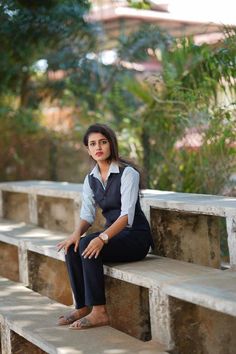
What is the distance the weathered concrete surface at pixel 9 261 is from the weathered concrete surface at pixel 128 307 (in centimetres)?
→ 209

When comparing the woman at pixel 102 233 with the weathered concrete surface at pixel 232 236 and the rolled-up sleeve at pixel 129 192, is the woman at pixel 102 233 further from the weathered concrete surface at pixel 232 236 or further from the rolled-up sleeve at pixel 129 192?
the weathered concrete surface at pixel 232 236

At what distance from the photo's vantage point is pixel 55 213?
6.69m

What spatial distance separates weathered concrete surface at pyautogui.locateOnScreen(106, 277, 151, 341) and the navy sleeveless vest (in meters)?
0.45

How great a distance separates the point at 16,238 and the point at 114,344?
7.45 ft

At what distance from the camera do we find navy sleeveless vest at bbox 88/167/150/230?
14.2 ft

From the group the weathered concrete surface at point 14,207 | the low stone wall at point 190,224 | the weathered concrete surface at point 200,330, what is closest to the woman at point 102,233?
the low stone wall at point 190,224

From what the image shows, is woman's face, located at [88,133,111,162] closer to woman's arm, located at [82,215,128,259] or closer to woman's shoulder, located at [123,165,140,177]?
woman's shoulder, located at [123,165,140,177]

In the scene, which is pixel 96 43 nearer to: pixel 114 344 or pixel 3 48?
pixel 3 48

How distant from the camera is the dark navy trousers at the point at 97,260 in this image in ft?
13.0

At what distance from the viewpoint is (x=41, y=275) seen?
18.2ft

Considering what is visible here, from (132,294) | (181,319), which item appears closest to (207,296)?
(181,319)

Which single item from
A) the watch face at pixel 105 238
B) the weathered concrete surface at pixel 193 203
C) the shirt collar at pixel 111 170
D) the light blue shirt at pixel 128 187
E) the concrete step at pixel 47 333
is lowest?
the concrete step at pixel 47 333

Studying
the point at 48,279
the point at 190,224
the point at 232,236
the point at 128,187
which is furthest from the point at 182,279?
the point at 48,279

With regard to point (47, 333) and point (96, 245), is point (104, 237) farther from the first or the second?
point (47, 333)
